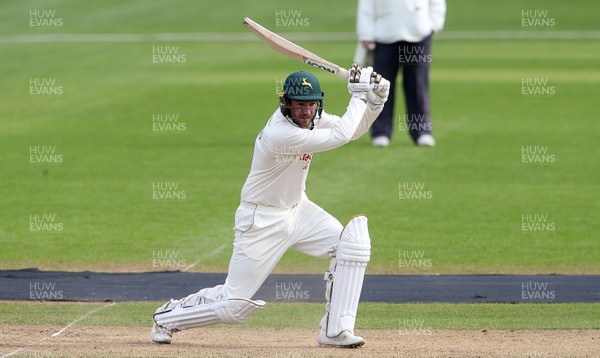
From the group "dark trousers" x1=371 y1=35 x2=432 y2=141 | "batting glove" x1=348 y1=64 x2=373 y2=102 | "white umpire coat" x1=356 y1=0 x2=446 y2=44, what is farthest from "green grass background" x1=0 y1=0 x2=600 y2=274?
"batting glove" x1=348 y1=64 x2=373 y2=102

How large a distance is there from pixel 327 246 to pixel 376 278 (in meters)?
3.24

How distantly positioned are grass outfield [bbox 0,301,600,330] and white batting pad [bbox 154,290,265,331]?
1.14m

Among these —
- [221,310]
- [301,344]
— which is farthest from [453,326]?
[221,310]

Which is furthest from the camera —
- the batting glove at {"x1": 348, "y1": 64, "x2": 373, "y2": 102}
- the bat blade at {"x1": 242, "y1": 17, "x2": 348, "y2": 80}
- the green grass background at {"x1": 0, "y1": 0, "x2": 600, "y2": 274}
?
the green grass background at {"x1": 0, "y1": 0, "x2": 600, "y2": 274}

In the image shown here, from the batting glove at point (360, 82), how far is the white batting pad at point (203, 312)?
187 centimetres

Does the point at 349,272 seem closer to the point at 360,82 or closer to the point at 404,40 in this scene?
the point at 360,82

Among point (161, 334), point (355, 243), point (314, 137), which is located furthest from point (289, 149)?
point (161, 334)

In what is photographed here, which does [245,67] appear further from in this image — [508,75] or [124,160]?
[124,160]

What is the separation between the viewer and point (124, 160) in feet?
65.5

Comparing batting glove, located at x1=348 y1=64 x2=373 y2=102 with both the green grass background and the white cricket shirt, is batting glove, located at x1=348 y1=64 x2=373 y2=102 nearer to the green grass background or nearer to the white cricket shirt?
the white cricket shirt

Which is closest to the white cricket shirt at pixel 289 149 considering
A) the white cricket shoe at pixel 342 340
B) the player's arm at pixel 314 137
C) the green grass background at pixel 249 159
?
the player's arm at pixel 314 137

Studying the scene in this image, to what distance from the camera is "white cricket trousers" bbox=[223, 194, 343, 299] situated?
385 inches

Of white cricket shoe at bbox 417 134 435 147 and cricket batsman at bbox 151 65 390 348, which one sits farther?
white cricket shoe at bbox 417 134 435 147

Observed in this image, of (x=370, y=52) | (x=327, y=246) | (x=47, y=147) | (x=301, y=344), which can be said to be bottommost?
(x=301, y=344)
